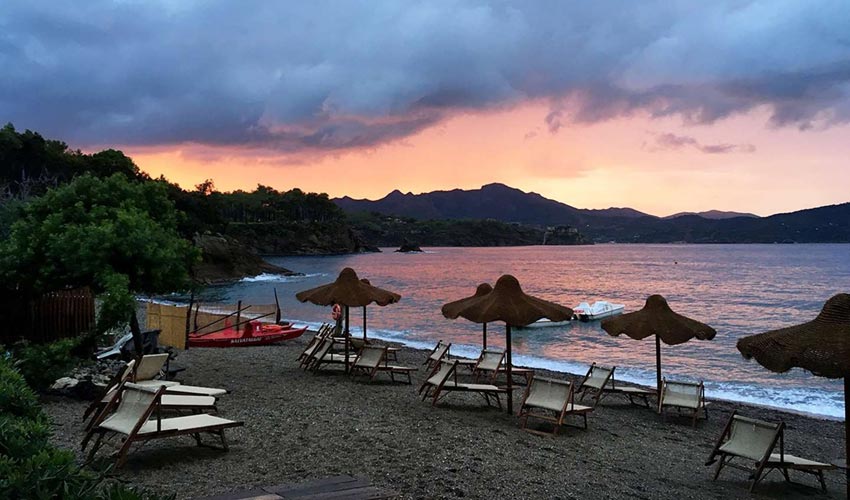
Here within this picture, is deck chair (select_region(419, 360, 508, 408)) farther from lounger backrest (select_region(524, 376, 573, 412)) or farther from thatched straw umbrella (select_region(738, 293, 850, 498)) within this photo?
thatched straw umbrella (select_region(738, 293, 850, 498))

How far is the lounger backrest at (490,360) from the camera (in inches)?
560

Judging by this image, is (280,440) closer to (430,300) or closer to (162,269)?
(162,269)

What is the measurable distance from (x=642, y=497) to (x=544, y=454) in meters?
1.58

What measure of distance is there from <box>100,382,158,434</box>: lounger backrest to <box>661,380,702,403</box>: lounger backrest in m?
9.47

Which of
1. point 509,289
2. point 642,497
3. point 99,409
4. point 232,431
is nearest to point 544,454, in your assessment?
point 642,497

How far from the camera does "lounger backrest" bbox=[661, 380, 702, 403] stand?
12.3 meters

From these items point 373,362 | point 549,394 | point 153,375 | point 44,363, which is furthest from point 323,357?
point 549,394

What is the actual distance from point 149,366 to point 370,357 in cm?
497

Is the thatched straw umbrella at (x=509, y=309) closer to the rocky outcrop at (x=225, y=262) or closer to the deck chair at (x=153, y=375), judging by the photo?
the deck chair at (x=153, y=375)

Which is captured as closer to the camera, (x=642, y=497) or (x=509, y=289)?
(x=642, y=497)

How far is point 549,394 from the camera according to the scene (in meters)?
9.72

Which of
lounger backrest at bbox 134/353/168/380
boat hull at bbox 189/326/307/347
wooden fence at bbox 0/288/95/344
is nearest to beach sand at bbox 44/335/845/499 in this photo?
lounger backrest at bbox 134/353/168/380

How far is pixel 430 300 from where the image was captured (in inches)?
1999

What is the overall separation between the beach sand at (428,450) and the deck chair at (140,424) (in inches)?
11.6
